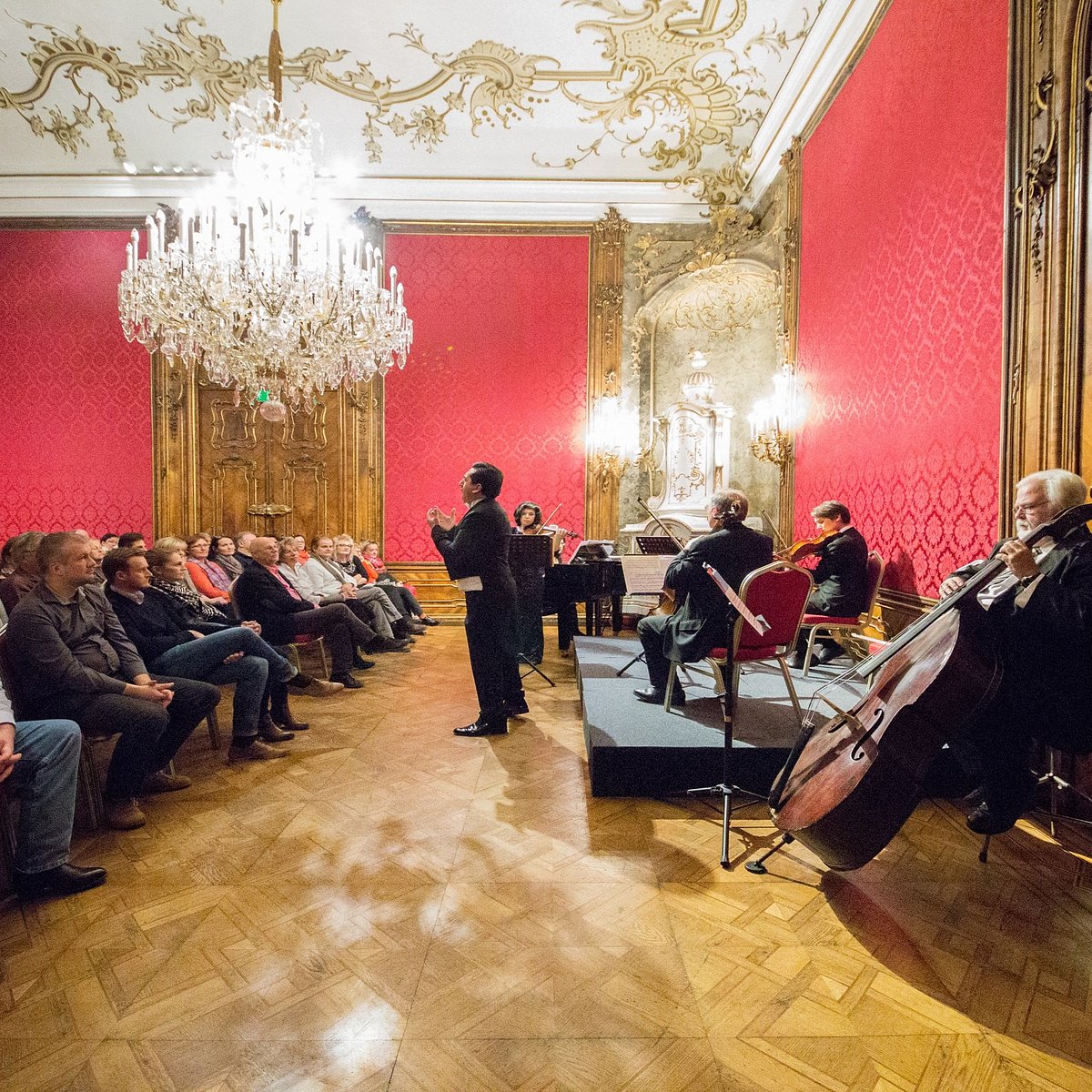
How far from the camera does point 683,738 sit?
284 centimetres

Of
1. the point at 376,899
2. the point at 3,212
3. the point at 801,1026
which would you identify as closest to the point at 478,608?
the point at 376,899

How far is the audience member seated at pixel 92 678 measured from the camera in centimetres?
232

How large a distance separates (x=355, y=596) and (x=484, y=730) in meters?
2.34

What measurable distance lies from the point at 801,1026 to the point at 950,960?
52cm

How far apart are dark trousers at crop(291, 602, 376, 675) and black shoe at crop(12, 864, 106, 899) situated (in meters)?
2.46

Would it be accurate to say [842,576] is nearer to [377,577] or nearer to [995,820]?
[995,820]

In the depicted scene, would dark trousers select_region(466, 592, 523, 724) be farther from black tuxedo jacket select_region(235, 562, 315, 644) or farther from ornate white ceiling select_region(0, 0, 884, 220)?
ornate white ceiling select_region(0, 0, 884, 220)

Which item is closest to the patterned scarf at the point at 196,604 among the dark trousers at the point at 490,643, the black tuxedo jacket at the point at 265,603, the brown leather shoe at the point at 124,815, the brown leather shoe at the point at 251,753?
the black tuxedo jacket at the point at 265,603


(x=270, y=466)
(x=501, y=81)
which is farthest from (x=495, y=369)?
(x=270, y=466)

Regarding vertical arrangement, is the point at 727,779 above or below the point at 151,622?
below

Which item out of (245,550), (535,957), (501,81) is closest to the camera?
(535,957)

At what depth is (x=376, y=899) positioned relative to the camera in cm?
199

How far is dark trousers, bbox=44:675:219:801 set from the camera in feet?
7.93

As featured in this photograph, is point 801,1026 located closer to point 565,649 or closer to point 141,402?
point 565,649
